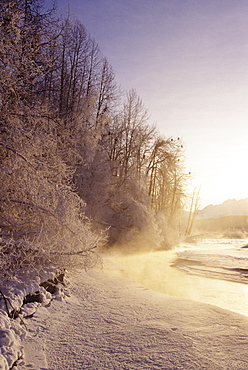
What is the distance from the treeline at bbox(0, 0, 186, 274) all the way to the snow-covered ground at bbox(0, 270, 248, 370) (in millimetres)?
963

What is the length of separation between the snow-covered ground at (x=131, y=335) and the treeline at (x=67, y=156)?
0.96 m

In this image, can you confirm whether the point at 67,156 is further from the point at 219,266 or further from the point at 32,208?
the point at 219,266

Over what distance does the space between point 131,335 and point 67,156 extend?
289 inches

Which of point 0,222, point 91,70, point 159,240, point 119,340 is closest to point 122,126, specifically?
point 91,70

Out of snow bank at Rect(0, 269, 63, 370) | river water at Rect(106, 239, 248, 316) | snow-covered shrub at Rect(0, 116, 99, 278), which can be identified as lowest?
river water at Rect(106, 239, 248, 316)

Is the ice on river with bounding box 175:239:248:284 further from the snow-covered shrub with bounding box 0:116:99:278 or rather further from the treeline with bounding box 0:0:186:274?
the snow-covered shrub with bounding box 0:116:99:278

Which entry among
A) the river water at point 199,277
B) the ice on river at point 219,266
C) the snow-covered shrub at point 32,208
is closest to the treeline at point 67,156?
the snow-covered shrub at point 32,208

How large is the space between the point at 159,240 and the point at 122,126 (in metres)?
7.45

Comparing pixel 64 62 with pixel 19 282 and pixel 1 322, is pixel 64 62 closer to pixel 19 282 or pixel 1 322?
pixel 19 282

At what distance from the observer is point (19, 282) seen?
4.87 meters

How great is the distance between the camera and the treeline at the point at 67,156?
5328 mm

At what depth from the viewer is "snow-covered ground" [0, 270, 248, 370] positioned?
3.58 m

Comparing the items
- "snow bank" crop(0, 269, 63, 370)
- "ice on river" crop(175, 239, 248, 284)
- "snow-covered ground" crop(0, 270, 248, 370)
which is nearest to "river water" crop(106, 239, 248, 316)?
"ice on river" crop(175, 239, 248, 284)

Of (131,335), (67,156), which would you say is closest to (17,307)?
(131,335)
